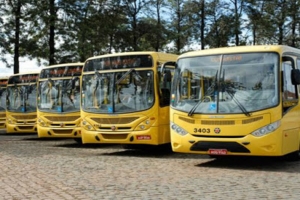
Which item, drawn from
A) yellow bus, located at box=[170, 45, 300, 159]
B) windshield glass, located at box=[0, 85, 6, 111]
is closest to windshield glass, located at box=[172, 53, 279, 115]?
yellow bus, located at box=[170, 45, 300, 159]

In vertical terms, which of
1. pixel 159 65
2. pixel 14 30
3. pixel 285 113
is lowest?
pixel 285 113

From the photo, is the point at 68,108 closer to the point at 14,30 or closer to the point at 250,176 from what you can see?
the point at 250,176

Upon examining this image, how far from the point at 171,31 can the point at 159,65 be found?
24411 millimetres

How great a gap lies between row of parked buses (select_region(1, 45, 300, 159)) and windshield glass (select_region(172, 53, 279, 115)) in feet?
0.07

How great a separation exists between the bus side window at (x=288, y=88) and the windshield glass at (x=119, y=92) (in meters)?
3.98

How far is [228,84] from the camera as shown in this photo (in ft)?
38.8

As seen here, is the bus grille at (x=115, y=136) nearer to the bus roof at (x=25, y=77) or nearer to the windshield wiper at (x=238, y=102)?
the windshield wiper at (x=238, y=102)

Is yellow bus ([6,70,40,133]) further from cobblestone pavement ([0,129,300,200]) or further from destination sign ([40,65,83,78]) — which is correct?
cobblestone pavement ([0,129,300,200])

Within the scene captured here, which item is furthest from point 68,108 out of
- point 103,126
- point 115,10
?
point 115,10

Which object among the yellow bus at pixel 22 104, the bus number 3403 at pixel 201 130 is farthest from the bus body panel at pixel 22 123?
the bus number 3403 at pixel 201 130

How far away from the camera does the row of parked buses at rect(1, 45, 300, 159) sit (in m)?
11.4

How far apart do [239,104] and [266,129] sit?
31.7 inches

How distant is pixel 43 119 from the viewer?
18188 mm

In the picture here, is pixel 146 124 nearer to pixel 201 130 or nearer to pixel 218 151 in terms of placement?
pixel 201 130
